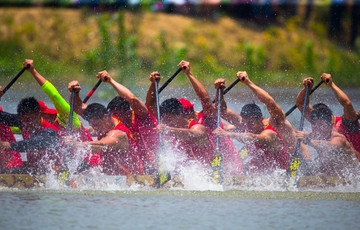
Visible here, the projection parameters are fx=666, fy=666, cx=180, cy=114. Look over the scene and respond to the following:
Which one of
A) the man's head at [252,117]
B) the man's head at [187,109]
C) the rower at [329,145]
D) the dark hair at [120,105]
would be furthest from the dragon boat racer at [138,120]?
the rower at [329,145]

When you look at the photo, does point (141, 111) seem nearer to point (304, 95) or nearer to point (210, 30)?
point (304, 95)

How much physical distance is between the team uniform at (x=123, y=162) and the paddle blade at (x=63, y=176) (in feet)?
1.38

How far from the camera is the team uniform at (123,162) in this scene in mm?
7375

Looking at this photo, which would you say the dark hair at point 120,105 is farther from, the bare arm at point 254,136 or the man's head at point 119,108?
the bare arm at point 254,136

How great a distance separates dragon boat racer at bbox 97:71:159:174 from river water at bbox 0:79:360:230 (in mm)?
Answer: 500

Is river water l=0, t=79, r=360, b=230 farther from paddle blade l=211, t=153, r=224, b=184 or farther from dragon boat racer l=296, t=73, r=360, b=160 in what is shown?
dragon boat racer l=296, t=73, r=360, b=160

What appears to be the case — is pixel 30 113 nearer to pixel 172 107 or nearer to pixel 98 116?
pixel 98 116

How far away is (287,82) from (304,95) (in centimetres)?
1421

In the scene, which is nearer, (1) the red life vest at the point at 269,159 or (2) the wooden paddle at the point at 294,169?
(2) the wooden paddle at the point at 294,169

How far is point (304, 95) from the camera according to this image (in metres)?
7.98

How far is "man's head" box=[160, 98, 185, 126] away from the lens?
741 cm

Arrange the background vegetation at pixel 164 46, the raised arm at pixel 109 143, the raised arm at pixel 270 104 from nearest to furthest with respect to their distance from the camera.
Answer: the raised arm at pixel 109 143 < the raised arm at pixel 270 104 < the background vegetation at pixel 164 46

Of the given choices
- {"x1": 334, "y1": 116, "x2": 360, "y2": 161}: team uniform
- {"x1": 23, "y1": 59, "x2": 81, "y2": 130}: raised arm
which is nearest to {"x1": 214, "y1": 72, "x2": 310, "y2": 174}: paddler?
{"x1": 334, "y1": 116, "x2": 360, "y2": 161}: team uniform

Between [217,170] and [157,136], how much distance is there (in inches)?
30.8
